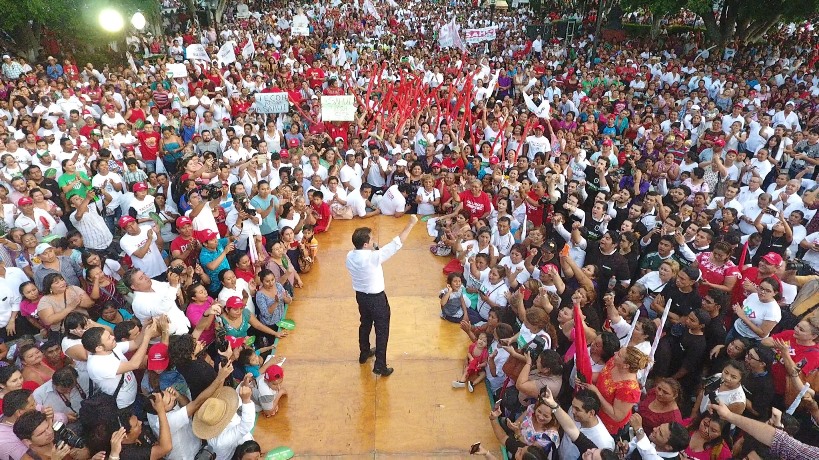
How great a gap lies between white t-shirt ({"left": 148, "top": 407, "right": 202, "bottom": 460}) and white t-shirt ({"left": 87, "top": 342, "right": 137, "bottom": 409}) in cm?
40

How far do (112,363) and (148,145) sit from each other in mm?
6179

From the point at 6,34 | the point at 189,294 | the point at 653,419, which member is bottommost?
the point at 653,419

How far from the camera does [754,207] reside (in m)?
6.84

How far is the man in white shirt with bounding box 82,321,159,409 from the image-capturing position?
386 centimetres

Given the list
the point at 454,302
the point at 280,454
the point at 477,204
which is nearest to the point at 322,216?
the point at 477,204

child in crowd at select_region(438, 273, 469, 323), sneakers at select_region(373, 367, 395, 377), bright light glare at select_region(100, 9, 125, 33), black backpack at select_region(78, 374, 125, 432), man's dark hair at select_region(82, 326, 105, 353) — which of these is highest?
bright light glare at select_region(100, 9, 125, 33)

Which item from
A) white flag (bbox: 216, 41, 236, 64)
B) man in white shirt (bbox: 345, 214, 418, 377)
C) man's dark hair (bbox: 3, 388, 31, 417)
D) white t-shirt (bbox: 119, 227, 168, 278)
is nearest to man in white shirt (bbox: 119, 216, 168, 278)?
white t-shirt (bbox: 119, 227, 168, 278)

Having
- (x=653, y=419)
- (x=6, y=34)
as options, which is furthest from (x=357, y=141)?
(x=6, y=34)

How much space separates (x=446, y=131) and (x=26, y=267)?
7.01 meters

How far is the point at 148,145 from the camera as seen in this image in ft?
29.8

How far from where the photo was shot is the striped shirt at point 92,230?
6.25m

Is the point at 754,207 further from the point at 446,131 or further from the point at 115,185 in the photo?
the point at 115,185

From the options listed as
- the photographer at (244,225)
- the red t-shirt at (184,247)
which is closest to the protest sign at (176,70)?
the photographer at (244,225)

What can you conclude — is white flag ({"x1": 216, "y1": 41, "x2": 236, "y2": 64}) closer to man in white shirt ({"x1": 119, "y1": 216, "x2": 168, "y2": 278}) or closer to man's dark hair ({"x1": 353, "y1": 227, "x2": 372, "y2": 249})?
man in white shirt ({"x1": 119, "y1": 216, "x2": 168, "y2": 278})
